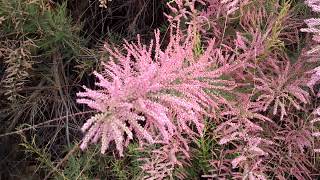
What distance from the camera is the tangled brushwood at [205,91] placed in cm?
111

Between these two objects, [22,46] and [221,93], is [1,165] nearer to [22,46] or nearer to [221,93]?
[22,46]

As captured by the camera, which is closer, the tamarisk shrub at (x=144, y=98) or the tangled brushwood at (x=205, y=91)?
the tamarisk shrub at (x=144, y=98)

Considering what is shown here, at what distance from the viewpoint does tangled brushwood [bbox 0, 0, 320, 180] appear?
1111 millimetres

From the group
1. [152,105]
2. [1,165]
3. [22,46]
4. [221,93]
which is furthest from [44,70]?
[152,105]

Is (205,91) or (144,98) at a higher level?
(144,98)

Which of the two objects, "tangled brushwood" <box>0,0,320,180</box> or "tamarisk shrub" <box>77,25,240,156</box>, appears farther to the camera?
"tangled brushwood" <box>0,0,320,180</box>

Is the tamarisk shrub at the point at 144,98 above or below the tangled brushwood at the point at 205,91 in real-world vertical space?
above

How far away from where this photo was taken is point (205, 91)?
1221 mm

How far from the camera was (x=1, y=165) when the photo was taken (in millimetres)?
1866

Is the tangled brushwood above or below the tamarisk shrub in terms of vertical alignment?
below

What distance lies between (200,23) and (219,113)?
315 mm

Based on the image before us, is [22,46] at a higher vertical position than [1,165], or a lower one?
→ higher

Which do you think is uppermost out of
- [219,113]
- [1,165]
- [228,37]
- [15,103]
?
[228,37]

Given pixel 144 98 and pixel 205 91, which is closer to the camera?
pixel 144 98
